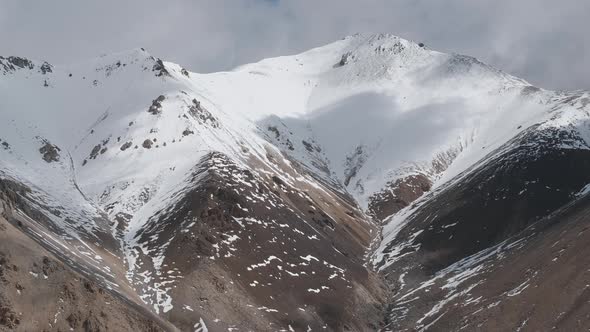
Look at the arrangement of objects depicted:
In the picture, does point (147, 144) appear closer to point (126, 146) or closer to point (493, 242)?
point (126, 146)

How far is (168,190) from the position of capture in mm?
132750

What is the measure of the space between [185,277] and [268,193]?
40335 millimetres

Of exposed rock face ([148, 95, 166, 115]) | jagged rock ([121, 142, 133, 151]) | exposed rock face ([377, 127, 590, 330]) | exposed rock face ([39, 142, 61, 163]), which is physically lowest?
exposed rock face ([377, 127, 590, 330])

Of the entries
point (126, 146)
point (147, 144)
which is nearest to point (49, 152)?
point (126, 146)

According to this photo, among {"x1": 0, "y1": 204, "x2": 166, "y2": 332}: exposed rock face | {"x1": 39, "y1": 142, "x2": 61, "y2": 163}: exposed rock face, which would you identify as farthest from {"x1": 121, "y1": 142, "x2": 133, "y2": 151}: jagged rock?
{"x1": 0, "y1": 204, "x2": 166, "y2": 332}: exposed rock face

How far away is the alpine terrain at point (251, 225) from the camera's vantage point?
279 ft

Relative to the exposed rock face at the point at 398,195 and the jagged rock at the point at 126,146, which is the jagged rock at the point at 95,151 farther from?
the exposed rock face at the point at 398,195

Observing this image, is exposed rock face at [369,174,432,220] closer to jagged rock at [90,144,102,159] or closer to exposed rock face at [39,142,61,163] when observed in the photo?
jagged rock at [90,144,102,159]

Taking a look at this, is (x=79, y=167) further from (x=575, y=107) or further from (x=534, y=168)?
(x=575, y=107)

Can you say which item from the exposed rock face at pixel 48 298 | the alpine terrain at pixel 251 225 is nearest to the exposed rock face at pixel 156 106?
the alpine terrain at pixel 251 225

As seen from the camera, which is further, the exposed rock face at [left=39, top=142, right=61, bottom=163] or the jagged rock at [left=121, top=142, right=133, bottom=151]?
the jagged rock at [left=121, top=142, right=133, bottom=151]

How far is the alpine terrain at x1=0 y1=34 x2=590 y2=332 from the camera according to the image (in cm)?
8494

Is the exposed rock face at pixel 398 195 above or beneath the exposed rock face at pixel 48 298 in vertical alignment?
beneath

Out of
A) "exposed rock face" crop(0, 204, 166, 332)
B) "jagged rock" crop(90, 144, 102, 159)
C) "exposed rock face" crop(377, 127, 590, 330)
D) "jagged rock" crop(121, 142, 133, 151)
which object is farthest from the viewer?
"jagged rock" crop(90, 144, 102, 159)
